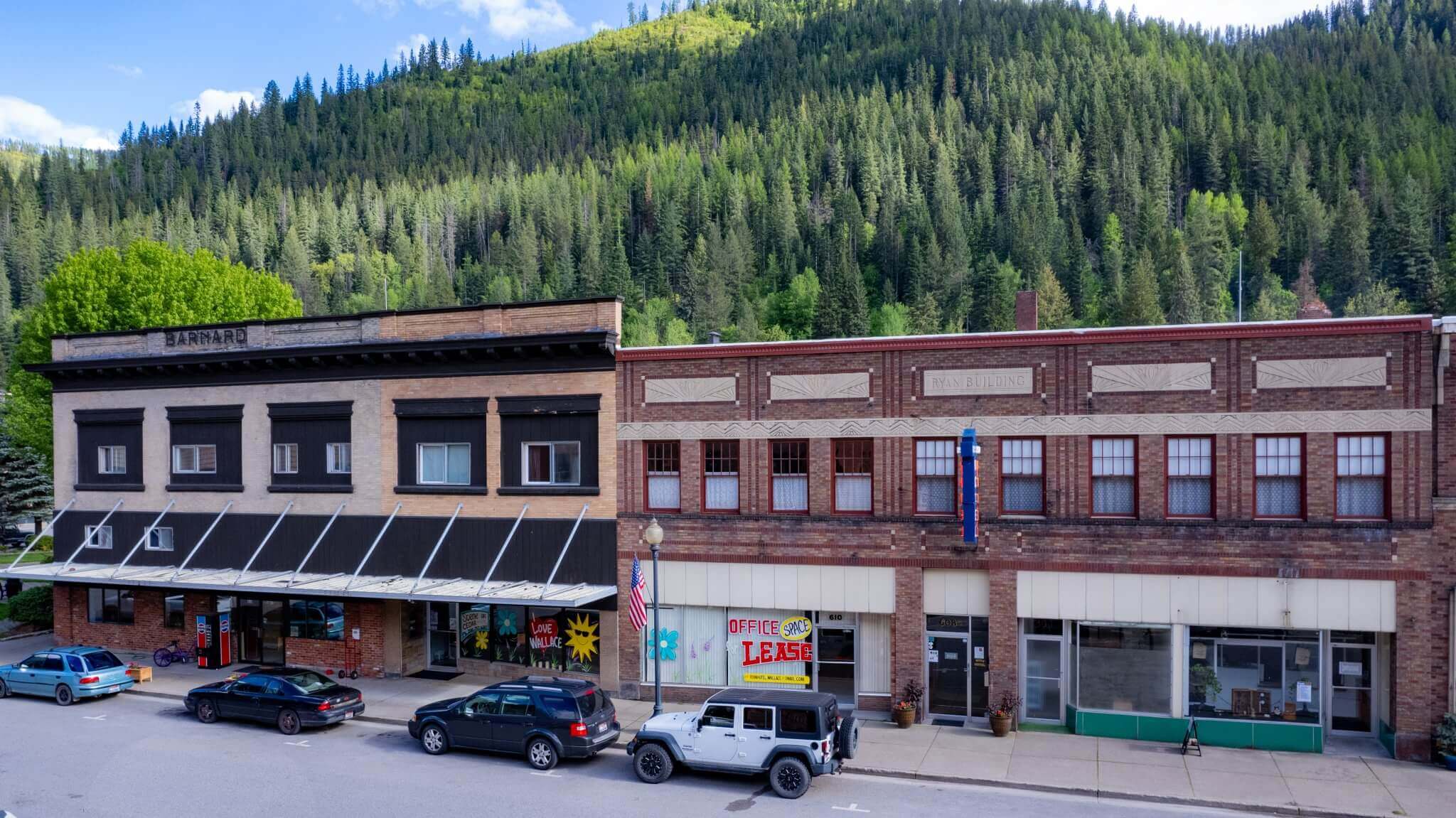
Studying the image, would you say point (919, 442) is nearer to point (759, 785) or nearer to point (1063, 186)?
point (759, 785)

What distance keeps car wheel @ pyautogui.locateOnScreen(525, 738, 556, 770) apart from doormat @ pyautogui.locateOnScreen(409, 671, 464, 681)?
8558mm

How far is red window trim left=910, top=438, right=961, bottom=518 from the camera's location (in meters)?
23.1

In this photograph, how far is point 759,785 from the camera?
19266 mm

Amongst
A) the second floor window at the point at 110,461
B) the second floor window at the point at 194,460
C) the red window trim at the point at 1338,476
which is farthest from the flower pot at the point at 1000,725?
the second floor window at the point at 110,461

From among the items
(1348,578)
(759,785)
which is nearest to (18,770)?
(759,785)

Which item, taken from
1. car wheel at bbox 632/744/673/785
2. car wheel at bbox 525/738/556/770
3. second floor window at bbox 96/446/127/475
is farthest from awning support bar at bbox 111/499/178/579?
car wheel at bbox 632/744/673/785

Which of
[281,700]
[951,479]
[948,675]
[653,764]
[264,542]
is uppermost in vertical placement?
[951,479]

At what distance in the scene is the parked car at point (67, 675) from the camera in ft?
85.5

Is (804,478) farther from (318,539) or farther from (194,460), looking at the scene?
(194,460)

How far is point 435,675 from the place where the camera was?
2838 centimetres

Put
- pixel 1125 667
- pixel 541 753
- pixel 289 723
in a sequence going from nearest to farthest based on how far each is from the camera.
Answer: pixel 541 753
pixel 1125 667
pixel 289 723

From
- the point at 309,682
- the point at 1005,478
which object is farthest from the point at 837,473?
the point at 309,682

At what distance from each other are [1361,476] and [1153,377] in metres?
4.67

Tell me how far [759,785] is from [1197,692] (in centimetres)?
1037
